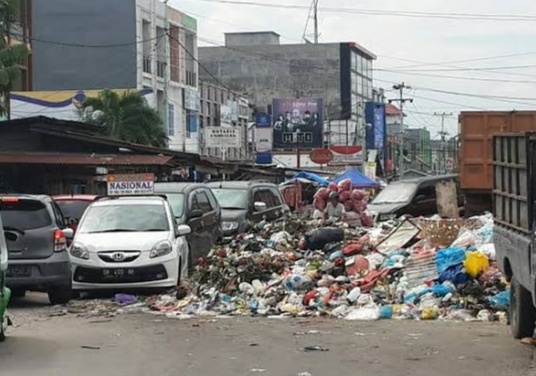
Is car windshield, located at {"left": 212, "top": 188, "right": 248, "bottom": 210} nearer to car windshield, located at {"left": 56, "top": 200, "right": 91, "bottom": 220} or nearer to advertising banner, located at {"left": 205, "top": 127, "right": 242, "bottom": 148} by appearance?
car windshield, located at {"left": 56, "top": 200, "right": 91, "bottom": 220}

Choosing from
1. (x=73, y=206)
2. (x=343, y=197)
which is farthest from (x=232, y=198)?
(x=73, y=206)

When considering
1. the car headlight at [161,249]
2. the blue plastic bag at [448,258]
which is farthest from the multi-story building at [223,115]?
the blue plastic bag at [448,258]

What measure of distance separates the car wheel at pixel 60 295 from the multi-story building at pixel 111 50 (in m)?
39.5

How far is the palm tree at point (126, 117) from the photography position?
42938 mm

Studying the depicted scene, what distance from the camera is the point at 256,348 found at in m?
10.8

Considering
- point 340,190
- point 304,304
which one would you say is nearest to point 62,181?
point 340,190

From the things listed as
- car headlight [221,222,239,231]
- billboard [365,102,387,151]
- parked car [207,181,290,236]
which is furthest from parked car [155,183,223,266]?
billboard [365,102,387,151]

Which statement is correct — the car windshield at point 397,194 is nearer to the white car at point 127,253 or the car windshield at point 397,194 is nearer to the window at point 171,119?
the white car at point 127,253

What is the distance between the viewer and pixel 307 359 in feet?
32.9

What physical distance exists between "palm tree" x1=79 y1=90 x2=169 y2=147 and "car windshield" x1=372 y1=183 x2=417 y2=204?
16.7m

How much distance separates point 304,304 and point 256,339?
110 inches

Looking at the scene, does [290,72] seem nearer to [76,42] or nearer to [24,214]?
[76,42]

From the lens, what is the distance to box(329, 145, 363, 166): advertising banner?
69875 millimetres

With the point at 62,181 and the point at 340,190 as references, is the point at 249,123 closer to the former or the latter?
the point at 62,181
